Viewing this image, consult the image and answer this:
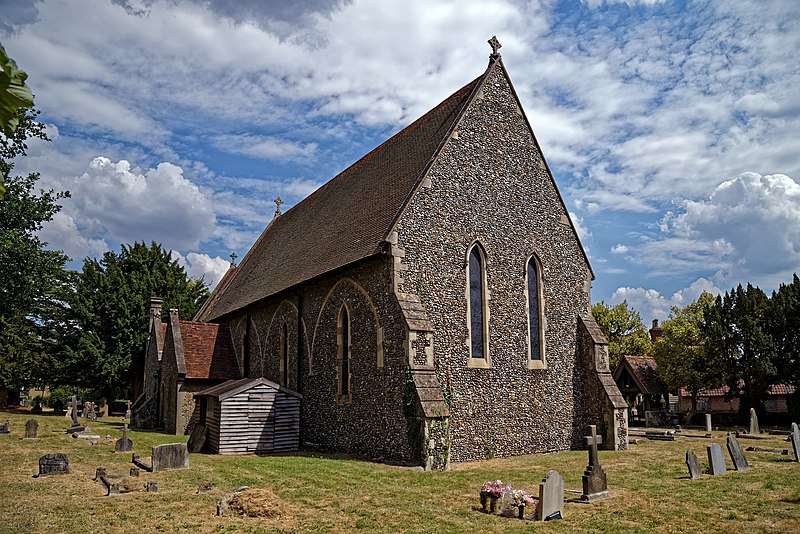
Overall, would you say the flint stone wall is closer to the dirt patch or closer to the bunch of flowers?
the bunch of flowers

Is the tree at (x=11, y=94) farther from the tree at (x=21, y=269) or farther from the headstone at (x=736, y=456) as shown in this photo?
the tree at (x=21, y=269)

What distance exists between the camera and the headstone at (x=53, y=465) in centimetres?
1456

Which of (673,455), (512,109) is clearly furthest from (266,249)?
(673,455)

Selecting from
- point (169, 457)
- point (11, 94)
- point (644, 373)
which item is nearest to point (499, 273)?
point (169, 457)

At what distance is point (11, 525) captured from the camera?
9602 millimetres

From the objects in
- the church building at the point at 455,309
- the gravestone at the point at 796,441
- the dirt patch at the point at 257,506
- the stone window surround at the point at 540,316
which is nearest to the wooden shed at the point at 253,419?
the church building at the point at 455,309

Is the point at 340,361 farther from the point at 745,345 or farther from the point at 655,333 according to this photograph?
the point at 655,333

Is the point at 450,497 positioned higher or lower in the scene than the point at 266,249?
lower

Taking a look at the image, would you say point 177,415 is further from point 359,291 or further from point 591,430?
point 591,430

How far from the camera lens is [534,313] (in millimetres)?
21812

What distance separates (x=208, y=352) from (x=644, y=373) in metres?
31.9

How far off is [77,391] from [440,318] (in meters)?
43.6

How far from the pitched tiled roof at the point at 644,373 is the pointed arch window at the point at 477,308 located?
2780cm

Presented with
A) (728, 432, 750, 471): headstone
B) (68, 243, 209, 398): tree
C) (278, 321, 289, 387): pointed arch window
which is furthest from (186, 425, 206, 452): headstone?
(68, 243, 209, 398): tree
